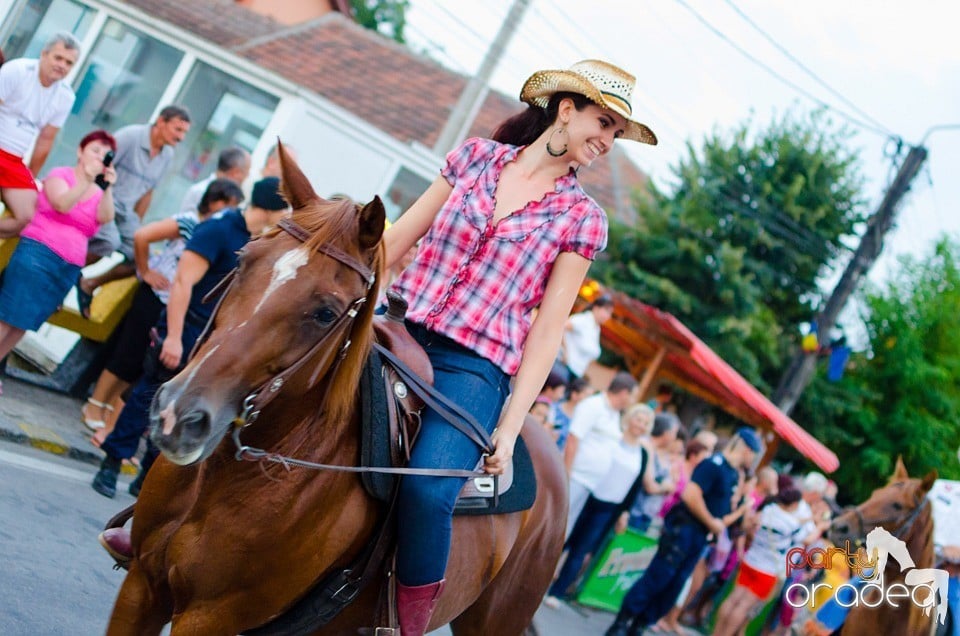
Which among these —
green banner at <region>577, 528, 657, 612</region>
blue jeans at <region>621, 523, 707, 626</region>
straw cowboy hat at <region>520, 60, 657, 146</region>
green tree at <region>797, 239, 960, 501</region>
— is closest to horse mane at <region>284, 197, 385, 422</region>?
straw cowboy hat at <region>520, 60, 657, 146</region>

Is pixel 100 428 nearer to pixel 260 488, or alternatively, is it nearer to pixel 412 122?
pixel 260 488

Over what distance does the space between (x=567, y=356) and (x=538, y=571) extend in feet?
A: 20.8

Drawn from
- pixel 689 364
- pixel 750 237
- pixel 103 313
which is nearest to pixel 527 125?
pixel 103 313

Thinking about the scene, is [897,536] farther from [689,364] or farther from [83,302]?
[689,364]

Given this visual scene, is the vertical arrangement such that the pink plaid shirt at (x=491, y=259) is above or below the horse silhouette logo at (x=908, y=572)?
above

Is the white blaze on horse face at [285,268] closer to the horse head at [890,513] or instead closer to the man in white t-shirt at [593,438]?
the horse head at [890,513]

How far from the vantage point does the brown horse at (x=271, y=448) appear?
2.95 meters

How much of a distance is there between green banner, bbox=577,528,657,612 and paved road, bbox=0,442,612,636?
19.2 ft


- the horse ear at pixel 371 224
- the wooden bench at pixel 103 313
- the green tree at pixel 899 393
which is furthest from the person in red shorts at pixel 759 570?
the green tree at pixel 899 393

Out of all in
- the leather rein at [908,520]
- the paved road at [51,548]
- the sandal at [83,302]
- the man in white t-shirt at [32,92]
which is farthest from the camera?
the sandal at [83,302]

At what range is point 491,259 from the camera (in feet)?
12.8

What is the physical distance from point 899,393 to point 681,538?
23.1 m

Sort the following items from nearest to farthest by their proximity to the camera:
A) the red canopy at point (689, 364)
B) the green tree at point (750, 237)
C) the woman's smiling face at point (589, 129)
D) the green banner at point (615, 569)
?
the woman's smiling face at point (589, 129)
the green banner at point (615, 569)
the red canopy at point (689, 364)
the green tree at point (750, 237)

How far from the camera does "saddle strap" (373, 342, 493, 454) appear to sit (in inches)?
145
